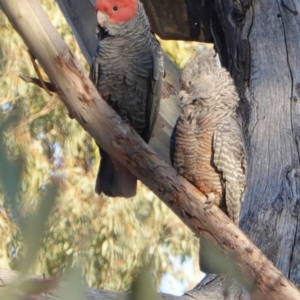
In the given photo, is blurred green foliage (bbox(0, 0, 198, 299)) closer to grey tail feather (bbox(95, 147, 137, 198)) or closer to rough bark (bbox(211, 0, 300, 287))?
grey tail feather (bbox(95, 147, 137, 198))

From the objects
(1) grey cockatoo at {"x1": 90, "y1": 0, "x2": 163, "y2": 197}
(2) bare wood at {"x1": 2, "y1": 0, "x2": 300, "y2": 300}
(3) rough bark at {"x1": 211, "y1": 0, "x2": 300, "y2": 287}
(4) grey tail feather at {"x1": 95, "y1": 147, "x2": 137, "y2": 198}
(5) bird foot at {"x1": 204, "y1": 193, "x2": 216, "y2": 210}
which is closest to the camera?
(2) bare wood at {"x1": 2, "y1": 0, "x2": 300, "y2": 300}

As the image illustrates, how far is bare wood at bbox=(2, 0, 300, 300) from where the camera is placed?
62.6 inches

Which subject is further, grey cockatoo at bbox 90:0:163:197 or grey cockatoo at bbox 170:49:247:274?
grey cockatoo at bbox 90:0:163:197

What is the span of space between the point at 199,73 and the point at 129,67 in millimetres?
509

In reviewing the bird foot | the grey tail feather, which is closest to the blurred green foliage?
the grey tail feather

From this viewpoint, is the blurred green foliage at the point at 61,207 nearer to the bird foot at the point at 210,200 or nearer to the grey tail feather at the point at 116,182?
the grey tail feather at the point at 116,182

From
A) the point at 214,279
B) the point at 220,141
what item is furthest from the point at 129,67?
the point at 214,279

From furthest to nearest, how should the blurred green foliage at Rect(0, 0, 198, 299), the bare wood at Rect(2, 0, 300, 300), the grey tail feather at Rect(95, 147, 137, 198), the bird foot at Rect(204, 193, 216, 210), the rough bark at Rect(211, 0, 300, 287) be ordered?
the grey tail feather at Rect(95, 147, 137, 198) < the rough bark at Rect(211, 0, 300, 287) < the bird foot at Rect(204, 193, 216, 210) < the bare wood at Rect(2, 0, 300, 300) < the blurred green foliage at Rect(0, 0, 198, 299)

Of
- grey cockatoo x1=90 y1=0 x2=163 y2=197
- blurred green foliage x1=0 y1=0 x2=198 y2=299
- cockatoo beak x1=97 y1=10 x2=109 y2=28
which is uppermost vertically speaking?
cockatoo beak x1=97 y1=10 x2=109 y2=28

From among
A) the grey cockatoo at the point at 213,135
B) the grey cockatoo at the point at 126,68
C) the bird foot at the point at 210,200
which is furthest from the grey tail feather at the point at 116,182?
the bird foot at the point at 210,200

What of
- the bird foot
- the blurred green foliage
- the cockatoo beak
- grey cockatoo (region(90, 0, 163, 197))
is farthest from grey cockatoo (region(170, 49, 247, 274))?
the cockatoo beak

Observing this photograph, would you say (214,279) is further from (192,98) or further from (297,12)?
(297,12)

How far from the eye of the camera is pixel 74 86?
1638 millimetres

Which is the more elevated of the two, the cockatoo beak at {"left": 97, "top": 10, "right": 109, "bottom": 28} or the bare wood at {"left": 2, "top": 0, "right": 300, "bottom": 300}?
the cockatoo beak at {"left": 97, "top": 10, "right": 109, "bottom": 28}
